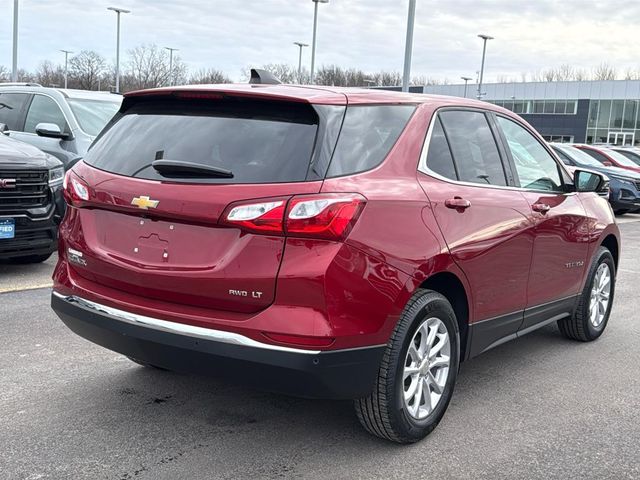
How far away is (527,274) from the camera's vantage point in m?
4.33

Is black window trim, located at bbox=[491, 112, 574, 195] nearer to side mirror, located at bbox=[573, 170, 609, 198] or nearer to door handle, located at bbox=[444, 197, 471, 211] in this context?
side mirror, located at bbox=[573, 170, 609, 198]

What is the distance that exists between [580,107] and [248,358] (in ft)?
244

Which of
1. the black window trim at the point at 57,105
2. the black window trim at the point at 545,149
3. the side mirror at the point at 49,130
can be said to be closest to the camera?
the black window trim at the point at 545,149

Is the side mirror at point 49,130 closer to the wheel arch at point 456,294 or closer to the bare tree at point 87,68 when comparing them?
the wheel arch at point 456,294

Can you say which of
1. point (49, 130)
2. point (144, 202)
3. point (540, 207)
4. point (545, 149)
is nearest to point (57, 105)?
point (49, 130)

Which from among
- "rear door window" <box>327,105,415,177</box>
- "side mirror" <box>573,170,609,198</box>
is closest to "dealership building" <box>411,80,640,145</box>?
"side mirror" <box>573,170,609,198</box>

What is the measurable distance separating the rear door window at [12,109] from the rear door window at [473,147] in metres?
7.75

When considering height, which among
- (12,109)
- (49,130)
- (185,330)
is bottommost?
(185,330)

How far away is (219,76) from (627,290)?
209 feet

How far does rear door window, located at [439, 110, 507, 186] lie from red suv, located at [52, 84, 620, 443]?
0.02 meters

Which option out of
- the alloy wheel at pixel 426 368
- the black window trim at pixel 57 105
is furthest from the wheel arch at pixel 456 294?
the black window trim at pixel 57 105

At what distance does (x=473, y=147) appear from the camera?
4.09m

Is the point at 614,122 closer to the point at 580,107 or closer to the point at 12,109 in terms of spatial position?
the point at 580,107

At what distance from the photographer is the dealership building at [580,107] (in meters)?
67.0
